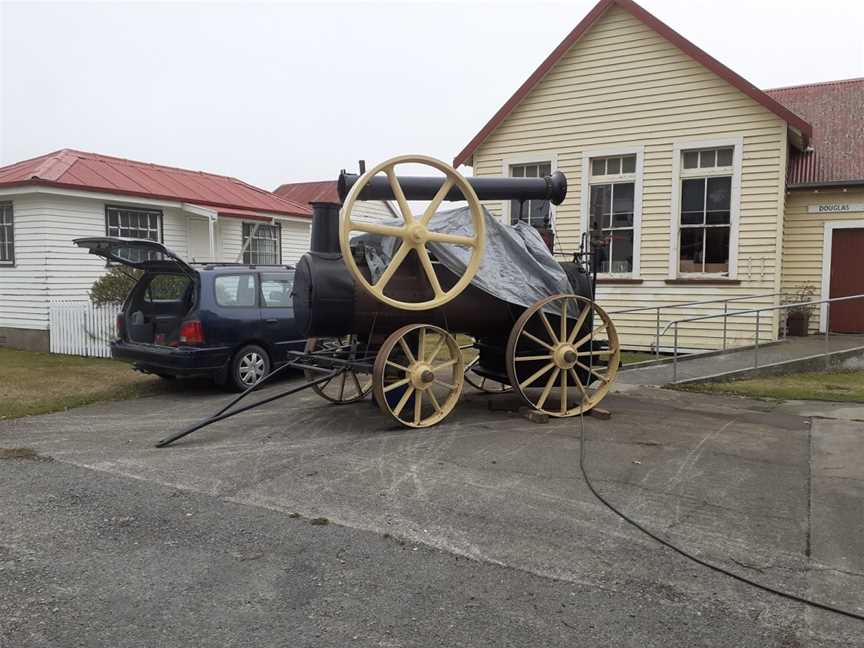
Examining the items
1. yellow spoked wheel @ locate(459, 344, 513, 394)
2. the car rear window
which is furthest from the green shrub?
yellow spoked wheel @ locate(459, 344, 513, 394)

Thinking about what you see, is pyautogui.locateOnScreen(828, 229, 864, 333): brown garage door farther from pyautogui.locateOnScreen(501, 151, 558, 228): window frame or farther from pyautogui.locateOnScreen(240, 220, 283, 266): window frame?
pyautogui.locateOnScreen(240, 220, 283, 266): window frame

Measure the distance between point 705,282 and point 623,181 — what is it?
2.56 meters

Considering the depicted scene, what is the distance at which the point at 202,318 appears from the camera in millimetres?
8648

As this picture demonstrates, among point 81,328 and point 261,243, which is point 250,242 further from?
point 81,328

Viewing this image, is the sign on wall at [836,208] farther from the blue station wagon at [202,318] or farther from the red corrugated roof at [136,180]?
the red corrugated roof at [136,180]

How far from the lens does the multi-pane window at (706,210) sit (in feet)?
42.4

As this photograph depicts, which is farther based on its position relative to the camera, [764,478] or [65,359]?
[65,359]

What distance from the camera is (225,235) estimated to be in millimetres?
18297

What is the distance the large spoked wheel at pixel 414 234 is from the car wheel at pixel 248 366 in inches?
115

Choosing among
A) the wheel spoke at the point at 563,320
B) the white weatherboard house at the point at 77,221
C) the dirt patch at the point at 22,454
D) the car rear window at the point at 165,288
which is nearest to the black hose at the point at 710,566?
the wheel spoke at the point at 563,320

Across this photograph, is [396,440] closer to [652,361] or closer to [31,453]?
[31,453]

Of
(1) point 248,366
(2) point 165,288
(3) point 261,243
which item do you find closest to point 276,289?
(1) point 248,366

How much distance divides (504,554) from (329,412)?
4.26 m

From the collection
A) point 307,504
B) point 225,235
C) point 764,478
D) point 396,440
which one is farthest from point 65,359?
point 764,478
